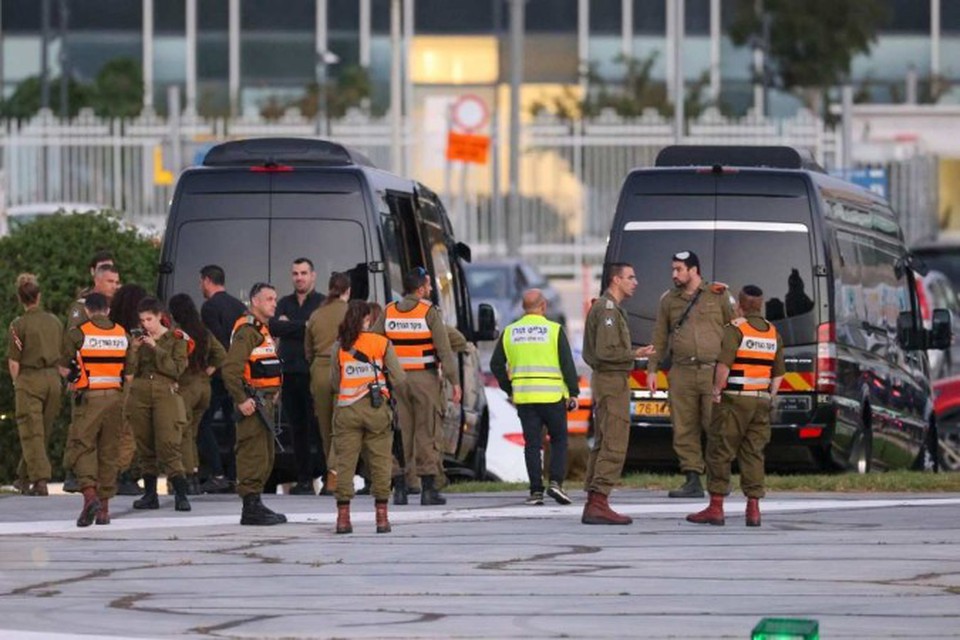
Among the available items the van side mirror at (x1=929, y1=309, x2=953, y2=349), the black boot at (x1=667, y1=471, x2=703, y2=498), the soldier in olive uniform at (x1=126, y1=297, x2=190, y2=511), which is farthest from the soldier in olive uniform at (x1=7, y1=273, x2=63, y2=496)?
the van side mirror at (x1=929, y1=309, x2=953, y2=349)

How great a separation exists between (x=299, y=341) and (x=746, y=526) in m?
4.57

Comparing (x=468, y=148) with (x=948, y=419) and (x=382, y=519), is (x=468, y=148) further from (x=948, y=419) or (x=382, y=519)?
(x=382, y=519)

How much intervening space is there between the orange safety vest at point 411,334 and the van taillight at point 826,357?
3.22 m

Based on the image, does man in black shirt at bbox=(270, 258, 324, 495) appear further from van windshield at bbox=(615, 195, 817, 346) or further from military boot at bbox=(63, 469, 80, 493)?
van windshield at bbox=(615, 195, 817, 346)

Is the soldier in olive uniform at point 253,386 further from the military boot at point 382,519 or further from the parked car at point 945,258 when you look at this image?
the parked car at point 945,258

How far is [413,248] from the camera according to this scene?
22.0 meters

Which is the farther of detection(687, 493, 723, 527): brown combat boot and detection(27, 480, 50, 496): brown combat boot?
detection(27, 480, 50, 496): brown combat boot

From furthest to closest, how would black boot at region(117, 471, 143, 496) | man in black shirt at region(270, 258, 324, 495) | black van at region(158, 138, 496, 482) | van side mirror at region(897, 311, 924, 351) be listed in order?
van side mirror at region(897, 311, 924, 351)
black boot at region(117, 471, 143, 496)
black van at region(158, 138, 496, 482)
man in black shirt at region(270, 258, 324, 495)

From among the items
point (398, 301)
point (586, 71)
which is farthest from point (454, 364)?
point (586, 71)

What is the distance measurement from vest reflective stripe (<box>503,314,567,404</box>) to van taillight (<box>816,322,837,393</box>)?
2526 millimetres

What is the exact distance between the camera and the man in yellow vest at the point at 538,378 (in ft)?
63.3

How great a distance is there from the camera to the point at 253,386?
1775 centimetres

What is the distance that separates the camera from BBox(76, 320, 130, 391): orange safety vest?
1791cm

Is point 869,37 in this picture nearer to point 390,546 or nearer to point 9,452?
point 9,452
